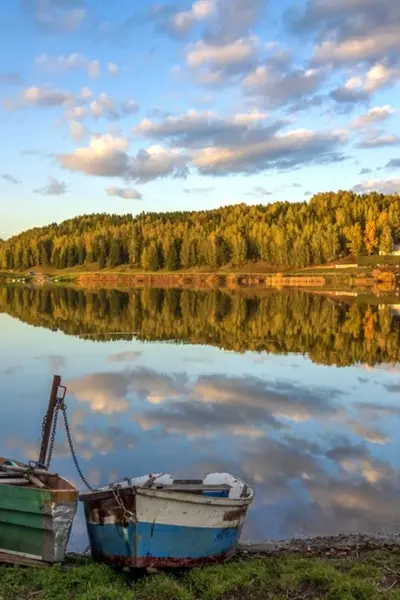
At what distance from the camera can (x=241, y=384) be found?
28.3m

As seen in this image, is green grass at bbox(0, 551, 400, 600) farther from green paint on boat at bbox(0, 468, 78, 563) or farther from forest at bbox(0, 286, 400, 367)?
forest at bbox(0, 286, 400, 367)

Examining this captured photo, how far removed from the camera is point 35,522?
35.3ft

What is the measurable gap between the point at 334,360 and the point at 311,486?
802 inches

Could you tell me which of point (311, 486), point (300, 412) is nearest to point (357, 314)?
point (300, 412)

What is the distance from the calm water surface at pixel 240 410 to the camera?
49.4ft

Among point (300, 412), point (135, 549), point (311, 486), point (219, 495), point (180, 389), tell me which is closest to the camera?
point (135, 549)

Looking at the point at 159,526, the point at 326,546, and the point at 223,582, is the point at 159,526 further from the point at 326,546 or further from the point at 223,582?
the point at 326,546

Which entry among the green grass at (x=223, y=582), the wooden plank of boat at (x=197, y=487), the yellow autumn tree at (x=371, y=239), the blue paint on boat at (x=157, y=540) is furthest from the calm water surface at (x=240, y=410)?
the yellow autumn tree at (x=371, y=239)

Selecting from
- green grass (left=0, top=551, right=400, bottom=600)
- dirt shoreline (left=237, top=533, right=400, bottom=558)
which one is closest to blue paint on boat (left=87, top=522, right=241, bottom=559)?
green grass (left=0, top=551, right=400, bottom=600)

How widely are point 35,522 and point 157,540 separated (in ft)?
6.94

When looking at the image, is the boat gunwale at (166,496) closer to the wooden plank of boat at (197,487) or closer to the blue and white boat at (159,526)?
the blue and white boat at (159,526)

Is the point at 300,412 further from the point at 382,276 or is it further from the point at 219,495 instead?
the point at 382,276

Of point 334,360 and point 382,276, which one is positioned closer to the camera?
point 334,360

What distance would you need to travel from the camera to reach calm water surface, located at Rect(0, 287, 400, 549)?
1505 centimetres
